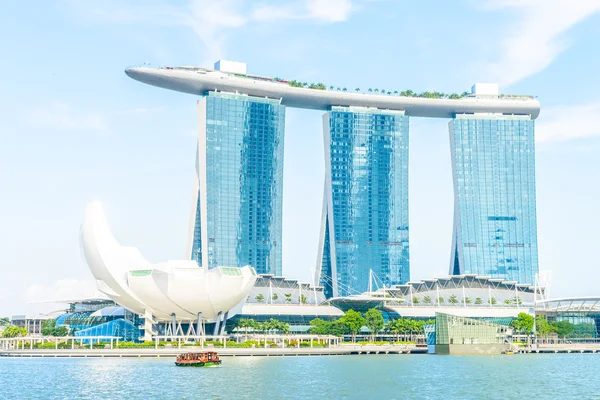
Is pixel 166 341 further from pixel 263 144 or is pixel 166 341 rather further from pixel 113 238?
pixel 263 144

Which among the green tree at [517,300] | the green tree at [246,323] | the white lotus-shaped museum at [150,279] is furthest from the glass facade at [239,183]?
the green tree at [517,300]

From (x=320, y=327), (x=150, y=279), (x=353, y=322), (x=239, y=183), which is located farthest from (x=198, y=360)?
(x=239, y=183)

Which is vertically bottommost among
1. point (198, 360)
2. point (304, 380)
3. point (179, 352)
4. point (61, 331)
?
point (304, 380)

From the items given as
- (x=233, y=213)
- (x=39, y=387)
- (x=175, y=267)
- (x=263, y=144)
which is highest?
(x=263, y=144)

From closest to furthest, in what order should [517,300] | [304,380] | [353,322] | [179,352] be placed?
1. [304,380]
2. [179,352]
3. [353,322]
4. [517,300]

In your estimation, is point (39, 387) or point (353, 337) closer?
point (39, 387)

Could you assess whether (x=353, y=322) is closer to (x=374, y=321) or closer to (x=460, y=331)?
(x=374, y=321)

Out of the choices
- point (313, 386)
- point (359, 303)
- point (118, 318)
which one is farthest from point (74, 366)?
point (359, 303)
